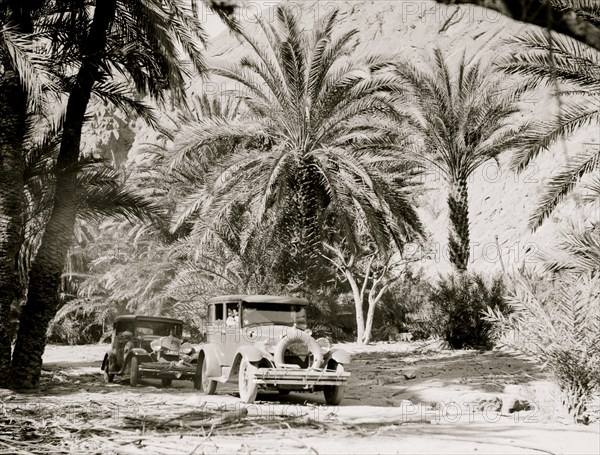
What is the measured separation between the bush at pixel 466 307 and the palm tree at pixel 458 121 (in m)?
0.64

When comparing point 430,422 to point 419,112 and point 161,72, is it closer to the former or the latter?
point 161,72

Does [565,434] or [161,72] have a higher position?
[161,72]

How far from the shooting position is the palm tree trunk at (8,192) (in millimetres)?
10367

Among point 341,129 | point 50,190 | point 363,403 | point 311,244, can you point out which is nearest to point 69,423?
point 363,403

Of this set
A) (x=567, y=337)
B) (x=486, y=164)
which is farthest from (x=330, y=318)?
(x=486, y=164)

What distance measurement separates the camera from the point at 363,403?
1011 cm

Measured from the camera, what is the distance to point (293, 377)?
9.26 m

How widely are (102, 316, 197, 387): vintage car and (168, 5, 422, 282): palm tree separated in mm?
3139

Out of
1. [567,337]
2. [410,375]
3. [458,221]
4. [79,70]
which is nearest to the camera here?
[567,337]

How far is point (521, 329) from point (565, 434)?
1755 millimetres

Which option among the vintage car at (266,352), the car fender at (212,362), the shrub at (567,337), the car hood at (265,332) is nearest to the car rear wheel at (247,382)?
the vintage car at (266,352)

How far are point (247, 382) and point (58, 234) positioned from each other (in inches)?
168

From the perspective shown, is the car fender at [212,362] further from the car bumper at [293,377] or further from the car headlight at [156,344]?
the car headlight at [156,344]

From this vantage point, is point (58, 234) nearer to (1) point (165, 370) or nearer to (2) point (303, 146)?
(1) point (165, 370)
